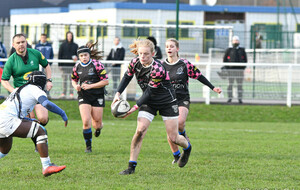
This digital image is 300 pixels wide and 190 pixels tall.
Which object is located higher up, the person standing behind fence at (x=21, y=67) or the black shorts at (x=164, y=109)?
the person standing behind fence at (x=21, y=67)

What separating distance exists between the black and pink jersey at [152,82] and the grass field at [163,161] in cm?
102

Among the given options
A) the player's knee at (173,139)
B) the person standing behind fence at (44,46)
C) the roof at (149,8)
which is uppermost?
the roof at (149,8)

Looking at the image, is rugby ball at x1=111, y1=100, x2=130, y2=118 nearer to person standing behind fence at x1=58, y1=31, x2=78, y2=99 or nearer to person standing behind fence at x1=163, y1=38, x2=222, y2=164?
person standing behind fence at x1=163, y1=38, x2=222, y2=164

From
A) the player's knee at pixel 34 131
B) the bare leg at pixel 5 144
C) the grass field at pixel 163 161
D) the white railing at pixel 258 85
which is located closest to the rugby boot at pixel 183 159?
the grass field at pixel 163 161

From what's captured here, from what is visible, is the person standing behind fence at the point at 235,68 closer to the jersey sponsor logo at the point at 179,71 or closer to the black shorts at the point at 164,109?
the jersey sponsor logo at the point at 179,71

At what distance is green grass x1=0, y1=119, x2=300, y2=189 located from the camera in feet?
25.5

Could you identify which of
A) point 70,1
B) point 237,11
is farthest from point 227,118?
point 70,1

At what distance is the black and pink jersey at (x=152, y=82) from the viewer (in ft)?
28.0

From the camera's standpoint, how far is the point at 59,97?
1928 cm

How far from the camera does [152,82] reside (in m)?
8.60

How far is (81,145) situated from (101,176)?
12.4 feet

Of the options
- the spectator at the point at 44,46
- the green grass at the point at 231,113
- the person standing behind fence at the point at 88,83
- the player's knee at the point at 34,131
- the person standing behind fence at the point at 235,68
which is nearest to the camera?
the player's knee at the point at 34,131

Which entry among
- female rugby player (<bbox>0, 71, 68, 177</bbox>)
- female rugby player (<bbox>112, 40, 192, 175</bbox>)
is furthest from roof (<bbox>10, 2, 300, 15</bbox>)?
female rugby player (<bbox>0, 71, 68, 177</bbox>)

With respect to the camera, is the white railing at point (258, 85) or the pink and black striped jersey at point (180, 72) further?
the white railing at point (258, 85)
